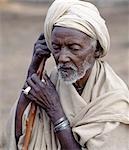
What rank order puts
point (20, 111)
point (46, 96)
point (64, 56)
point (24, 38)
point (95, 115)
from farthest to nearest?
point (24, 38) < point (20, 111) < point (46, 96) < point (95, 115) < point (64, 56)

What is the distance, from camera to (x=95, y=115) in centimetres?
446

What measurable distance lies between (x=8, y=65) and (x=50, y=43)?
10.9 metres

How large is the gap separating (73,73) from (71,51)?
0.14m

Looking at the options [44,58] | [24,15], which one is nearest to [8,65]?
[24,15]

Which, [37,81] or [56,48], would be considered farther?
[37,81]

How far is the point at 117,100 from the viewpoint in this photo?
446 centimetres

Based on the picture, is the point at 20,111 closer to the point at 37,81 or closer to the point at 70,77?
the point at 37,81

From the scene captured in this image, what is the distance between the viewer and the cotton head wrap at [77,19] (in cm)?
438

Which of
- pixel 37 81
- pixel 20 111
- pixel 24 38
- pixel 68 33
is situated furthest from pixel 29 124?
pixel 24 38

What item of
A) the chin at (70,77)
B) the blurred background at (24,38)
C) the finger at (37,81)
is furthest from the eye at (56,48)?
the blurred background at (24,38)

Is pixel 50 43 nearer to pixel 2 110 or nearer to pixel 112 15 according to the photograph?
pixel 2 110

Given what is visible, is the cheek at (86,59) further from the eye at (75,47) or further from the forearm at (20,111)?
the forearm at (20,111)

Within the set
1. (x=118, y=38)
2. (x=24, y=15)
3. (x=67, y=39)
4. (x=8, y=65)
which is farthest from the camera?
(x=24, y=15)

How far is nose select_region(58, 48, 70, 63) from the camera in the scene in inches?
171
